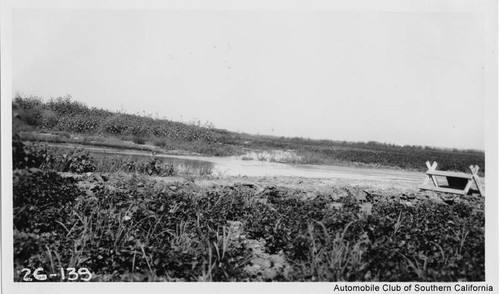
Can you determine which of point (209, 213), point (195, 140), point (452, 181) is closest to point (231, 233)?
point (209, 213)

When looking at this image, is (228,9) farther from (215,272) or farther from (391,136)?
(215,272)

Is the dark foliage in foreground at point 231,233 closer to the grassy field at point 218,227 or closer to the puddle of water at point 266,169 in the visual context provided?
the grassy field at point 218,227

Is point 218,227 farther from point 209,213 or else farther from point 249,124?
point 249,124

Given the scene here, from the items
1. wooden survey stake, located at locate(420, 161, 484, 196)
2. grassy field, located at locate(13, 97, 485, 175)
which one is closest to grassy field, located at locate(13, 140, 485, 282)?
wooden survey stake, located at locate(420, 161, 484, 196)

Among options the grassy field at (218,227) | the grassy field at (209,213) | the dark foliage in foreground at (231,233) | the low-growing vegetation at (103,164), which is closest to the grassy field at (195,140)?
the grassy field at (209,213)

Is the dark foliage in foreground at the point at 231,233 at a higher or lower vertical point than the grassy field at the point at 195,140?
lower

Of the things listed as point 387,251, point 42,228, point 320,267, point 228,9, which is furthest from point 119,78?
point 387,251
